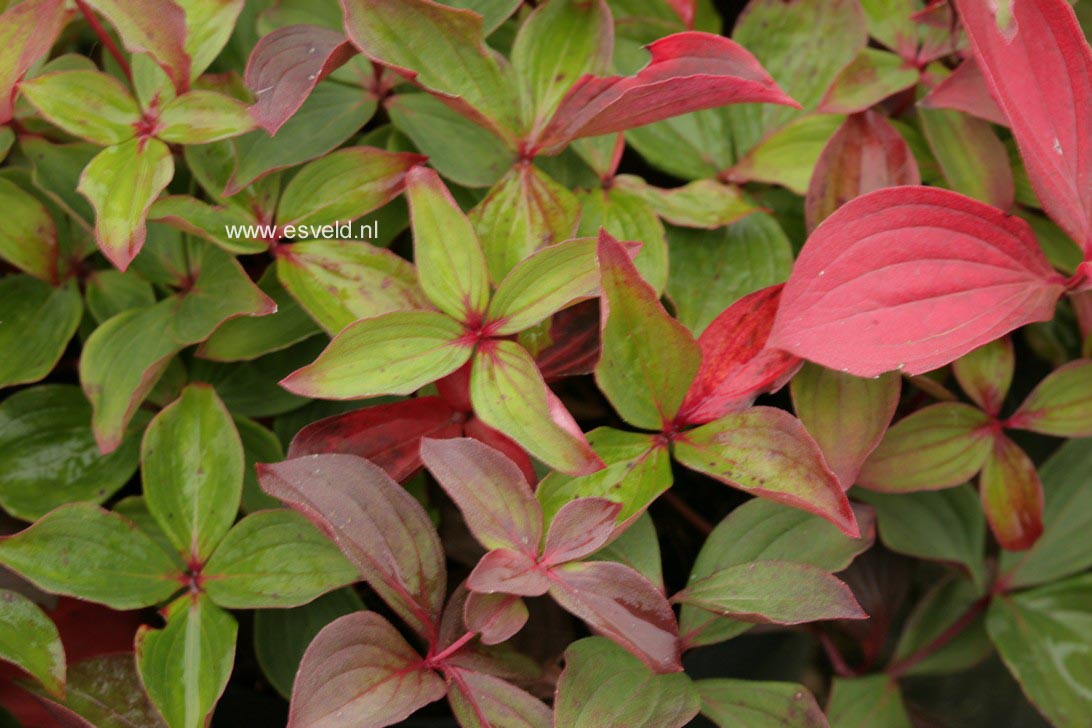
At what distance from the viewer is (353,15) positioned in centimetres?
55

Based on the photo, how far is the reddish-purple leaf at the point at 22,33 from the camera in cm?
56

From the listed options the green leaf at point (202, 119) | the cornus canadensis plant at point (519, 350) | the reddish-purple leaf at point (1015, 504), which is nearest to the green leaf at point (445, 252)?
the cornus canadensis plant at point (519, 350)

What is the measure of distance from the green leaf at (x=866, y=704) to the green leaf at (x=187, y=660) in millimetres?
389

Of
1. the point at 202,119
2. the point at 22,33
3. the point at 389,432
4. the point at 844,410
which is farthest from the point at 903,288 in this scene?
the point at 22,33

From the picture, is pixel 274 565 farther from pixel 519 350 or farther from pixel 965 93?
pixel 965 93

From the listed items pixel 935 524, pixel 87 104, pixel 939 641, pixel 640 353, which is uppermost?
pixel 87 104

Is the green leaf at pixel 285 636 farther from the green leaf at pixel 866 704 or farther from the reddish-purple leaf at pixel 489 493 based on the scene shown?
the green leaf at pixel 866 704

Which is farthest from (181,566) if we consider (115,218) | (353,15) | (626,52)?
(626,52)

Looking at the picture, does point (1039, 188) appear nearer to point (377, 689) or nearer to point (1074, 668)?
point (1074, 668)

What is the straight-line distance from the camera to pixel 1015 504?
24.8 inches

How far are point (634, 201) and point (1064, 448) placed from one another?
0.37 m

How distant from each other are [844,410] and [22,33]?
51 centimetres

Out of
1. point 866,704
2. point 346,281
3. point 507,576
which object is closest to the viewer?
point 507,576

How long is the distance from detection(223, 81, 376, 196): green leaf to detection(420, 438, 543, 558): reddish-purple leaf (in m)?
0.22
